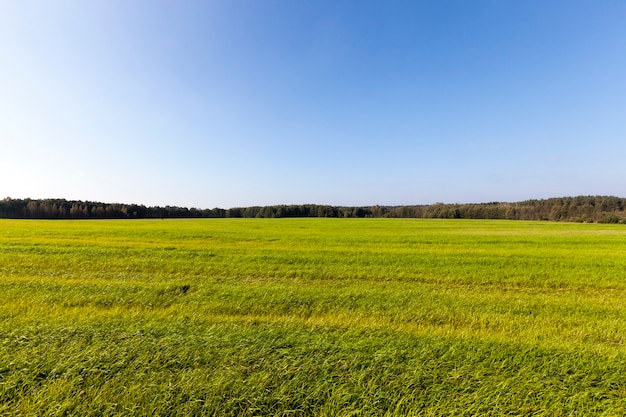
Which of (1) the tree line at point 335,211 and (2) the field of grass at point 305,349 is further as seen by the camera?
Answer: (1) the tree line at point 335,211

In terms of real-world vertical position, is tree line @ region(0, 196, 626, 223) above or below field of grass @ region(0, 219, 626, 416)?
above

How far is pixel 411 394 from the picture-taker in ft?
11.2

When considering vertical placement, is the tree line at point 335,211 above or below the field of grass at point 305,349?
above

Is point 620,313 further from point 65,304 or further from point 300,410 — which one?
point 65,304

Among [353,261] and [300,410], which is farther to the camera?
[353,261]

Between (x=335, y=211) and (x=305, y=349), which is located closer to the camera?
(x=305, y=349)

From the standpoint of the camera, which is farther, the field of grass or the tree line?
the tree line

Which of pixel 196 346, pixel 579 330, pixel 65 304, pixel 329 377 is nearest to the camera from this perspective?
pixel 329 377

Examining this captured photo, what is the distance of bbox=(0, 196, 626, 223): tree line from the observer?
86.1 meters

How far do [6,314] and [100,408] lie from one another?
16.9 ft

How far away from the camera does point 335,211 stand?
107 m

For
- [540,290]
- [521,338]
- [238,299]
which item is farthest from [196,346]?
[540,290]

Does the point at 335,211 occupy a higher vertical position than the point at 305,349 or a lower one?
higher

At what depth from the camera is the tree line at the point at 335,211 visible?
86125 millimetres
